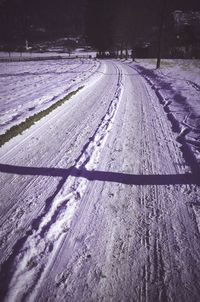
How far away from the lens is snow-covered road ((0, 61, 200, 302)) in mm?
2271

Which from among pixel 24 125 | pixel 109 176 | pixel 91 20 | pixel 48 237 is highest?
pixel 91 20

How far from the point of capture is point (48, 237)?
2.77 metres

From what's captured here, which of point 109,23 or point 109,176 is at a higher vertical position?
point 109,23

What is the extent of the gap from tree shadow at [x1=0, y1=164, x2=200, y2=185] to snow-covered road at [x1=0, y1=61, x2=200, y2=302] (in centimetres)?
2

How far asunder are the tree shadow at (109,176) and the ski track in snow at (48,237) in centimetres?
10

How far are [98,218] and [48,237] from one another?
0.73m

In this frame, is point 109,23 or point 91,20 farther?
point 91,20

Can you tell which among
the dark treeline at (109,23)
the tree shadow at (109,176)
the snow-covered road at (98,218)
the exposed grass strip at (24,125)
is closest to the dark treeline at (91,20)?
the dark treeline at (109,23)

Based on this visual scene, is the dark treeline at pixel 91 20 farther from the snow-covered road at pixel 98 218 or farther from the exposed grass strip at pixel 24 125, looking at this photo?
the snow-covered road at pixel 98 218

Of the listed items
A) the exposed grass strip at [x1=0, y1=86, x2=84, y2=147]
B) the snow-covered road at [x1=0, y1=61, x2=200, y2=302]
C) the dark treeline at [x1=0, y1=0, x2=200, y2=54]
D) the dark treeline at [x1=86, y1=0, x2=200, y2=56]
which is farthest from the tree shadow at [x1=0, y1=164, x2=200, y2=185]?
the dark treeline at [x1=86, y1=0, x2=200, y2=56]

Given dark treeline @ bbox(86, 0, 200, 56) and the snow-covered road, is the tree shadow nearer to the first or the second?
the snow-covered road

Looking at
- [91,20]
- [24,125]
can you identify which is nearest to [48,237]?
[24,125]

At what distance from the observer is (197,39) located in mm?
45594

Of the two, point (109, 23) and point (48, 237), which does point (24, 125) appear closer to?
point (48, 237)
